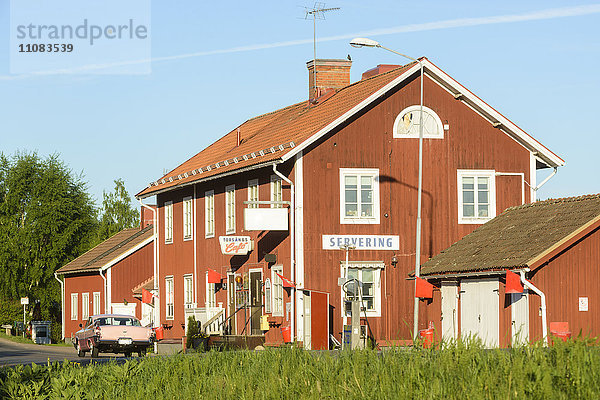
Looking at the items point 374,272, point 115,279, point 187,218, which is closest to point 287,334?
point 374,272

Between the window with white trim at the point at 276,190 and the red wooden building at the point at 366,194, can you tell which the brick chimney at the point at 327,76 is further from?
the window with white trim at the point at 276,190

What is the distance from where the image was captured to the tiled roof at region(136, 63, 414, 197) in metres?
34.9

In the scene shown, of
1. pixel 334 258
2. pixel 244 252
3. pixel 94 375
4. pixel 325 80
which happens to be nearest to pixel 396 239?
pixel 334 258

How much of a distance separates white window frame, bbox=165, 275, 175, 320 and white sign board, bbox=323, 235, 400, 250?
12.7m

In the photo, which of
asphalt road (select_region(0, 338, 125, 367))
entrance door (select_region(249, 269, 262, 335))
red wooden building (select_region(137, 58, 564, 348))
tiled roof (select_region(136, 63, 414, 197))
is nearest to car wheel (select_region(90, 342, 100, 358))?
asphalt road (select_region(0, 338, 125, 367))

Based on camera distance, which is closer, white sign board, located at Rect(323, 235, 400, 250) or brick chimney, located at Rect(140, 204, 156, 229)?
white sign board, located at Rect(323, 235, 400, 250)

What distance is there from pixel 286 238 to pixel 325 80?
30.2 feet

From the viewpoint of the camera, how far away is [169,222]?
150 ft

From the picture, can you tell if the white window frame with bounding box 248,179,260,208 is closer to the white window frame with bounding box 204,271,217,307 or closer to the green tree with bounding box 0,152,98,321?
the white window frame with bounding box 204,271,217,307

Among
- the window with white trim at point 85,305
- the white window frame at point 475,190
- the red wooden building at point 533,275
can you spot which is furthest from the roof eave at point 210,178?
the window with white trim at point 85,305

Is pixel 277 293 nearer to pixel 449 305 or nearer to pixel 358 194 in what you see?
pixel 358 194

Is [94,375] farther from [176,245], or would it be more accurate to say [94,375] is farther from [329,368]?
[176,245]

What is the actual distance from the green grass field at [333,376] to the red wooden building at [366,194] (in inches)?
723

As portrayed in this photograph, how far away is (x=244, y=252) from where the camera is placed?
36.5m
